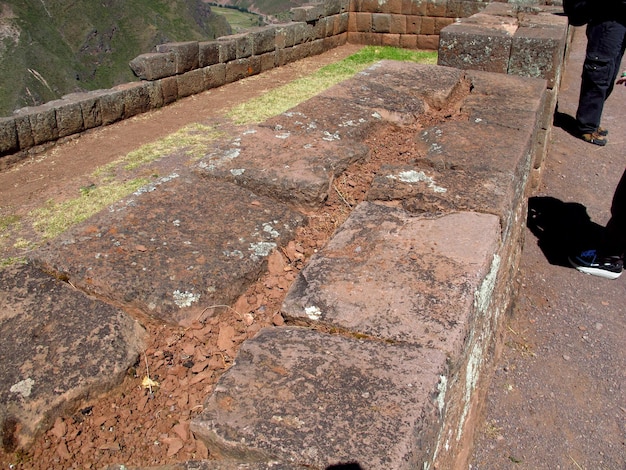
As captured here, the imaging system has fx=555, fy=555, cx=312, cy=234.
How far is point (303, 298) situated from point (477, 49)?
3358mm

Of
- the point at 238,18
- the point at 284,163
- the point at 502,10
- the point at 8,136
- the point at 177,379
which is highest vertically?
the point at 502,10

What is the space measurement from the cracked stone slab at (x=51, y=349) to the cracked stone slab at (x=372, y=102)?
5.22ft

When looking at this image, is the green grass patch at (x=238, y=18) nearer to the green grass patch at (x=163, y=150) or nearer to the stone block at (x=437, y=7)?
the stone block at (x=437, y=7)

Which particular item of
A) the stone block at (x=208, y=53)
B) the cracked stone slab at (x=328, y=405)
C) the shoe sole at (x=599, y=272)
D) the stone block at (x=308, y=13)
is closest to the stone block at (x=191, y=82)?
the stone block at (x=208, y=53)

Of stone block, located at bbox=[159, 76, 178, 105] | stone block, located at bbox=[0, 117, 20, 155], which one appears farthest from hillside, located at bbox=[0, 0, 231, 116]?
stone block, located at bbox=[0, 117, 20, 155]

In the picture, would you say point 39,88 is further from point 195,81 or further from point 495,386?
point 495,386

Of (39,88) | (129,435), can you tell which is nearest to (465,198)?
(129,435)

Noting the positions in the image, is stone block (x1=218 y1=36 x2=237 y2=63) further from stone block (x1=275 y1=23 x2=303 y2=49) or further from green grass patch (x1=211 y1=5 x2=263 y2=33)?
green grass patch (x1=211 y1=5 x2=263 y2=33)

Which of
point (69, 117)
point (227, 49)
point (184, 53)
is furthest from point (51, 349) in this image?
point (227, 49)

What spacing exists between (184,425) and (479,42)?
3.89 meters

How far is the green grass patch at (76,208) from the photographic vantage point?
11.9 feet

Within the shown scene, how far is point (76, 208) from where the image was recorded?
3.81 m

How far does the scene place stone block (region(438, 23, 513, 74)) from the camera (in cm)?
431

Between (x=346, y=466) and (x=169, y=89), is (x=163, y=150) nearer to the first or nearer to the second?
(x=169, y=89)
